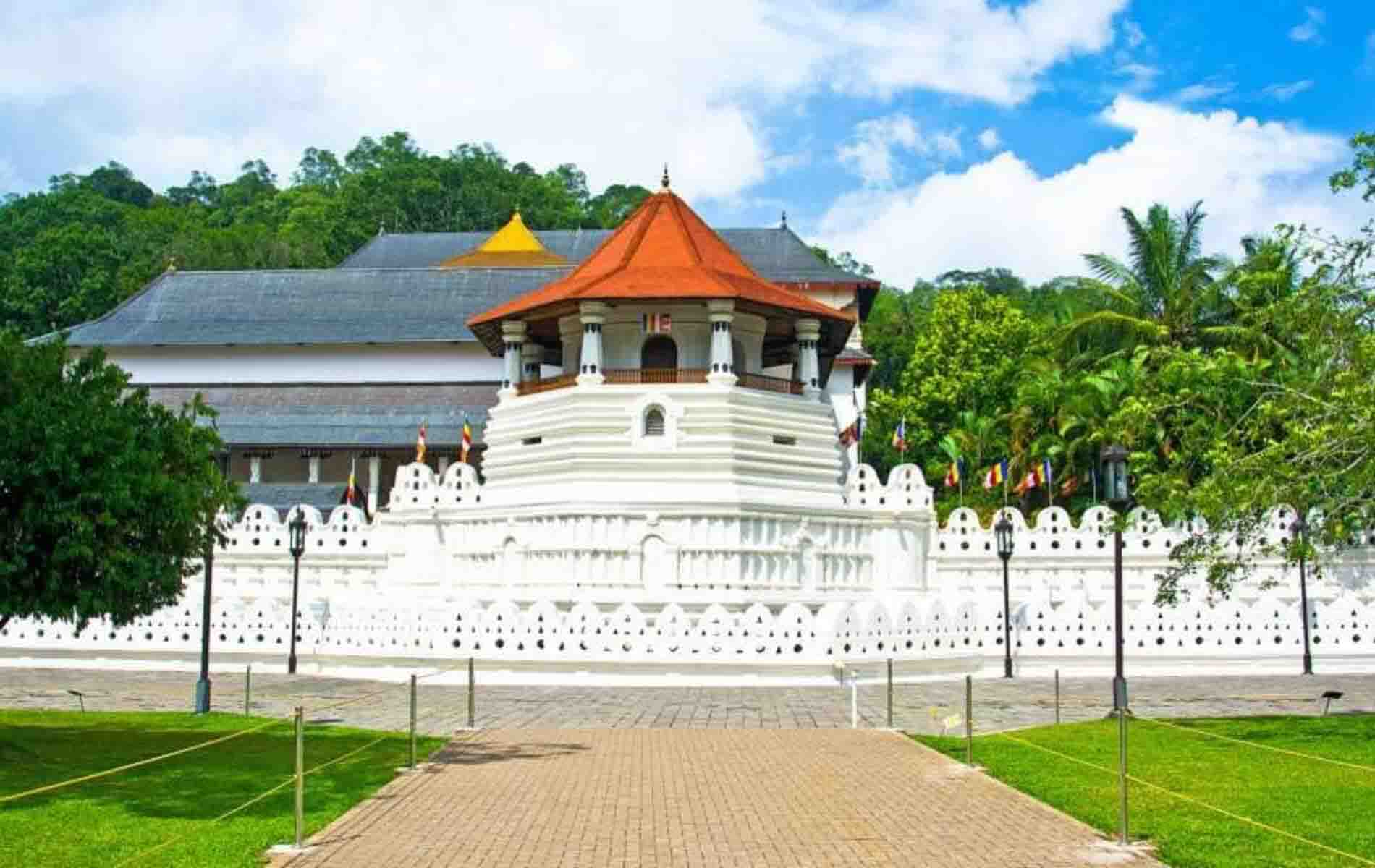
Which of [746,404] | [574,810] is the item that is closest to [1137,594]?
[746,404]

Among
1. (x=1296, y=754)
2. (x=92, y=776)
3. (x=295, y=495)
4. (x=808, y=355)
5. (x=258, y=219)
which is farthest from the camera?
(x=258, y=219)

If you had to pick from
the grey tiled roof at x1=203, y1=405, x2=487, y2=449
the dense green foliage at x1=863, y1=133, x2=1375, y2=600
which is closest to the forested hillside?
the dense green foliage at x1=863, y1=133, x2=1375, y2=600

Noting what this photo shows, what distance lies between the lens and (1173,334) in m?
44.0

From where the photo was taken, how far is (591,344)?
35625 millimetres

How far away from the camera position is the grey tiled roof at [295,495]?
4466 centimetres

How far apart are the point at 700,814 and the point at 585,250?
6073 centimetres

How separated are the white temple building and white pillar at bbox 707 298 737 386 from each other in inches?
2.0

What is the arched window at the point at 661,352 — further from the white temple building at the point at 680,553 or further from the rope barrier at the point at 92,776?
the rope barrier at the point at 92,776

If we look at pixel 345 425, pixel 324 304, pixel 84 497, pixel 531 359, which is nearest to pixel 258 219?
pixel 324 304

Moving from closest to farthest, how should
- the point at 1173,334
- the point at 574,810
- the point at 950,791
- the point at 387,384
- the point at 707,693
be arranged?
the point at 574,810
the point at 950,791
the point at 707,693
the point at 1173,334
the point at 387,384

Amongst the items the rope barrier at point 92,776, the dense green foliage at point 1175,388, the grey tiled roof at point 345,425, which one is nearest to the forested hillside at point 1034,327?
the dense green foliage at point 1175,388

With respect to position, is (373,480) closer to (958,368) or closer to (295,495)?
(295,495)

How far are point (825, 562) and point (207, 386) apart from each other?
92.6 ft

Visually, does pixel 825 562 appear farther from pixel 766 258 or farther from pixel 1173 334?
pixel 766 258
